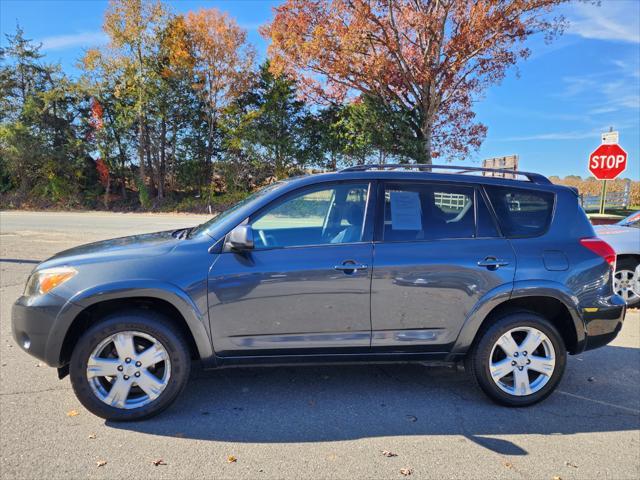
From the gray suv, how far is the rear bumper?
0.5 inches

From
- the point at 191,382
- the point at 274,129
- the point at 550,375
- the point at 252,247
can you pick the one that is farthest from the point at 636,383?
the point at 274,129

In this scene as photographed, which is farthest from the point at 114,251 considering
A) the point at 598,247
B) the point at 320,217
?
the point at 598,247

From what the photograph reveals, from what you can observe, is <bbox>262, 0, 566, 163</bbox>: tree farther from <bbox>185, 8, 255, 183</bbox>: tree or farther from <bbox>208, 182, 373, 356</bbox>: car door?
<bbox>208, 182, 373, 356</bbox>: car door

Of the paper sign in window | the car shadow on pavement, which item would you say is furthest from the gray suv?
the car shadow on pavement

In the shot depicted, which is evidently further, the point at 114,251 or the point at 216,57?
the point at 216,57

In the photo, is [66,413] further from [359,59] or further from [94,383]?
[359,59]

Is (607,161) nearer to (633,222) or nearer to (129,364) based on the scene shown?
(633,222)

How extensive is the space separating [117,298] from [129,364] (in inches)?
18.7

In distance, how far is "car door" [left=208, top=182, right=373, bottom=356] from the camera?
3.04m

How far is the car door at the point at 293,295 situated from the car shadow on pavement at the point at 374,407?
481 millimetres

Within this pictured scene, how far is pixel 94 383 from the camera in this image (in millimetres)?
3014

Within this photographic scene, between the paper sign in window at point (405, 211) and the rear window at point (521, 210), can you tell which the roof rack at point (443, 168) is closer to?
the rear window at point (521, 210)

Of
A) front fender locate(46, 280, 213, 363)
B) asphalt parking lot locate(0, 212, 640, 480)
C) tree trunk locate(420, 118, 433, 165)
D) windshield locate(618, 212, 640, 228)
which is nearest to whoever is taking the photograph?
asphalt parking lot locate(0, 212, 640, 480)

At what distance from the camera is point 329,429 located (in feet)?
9.86
